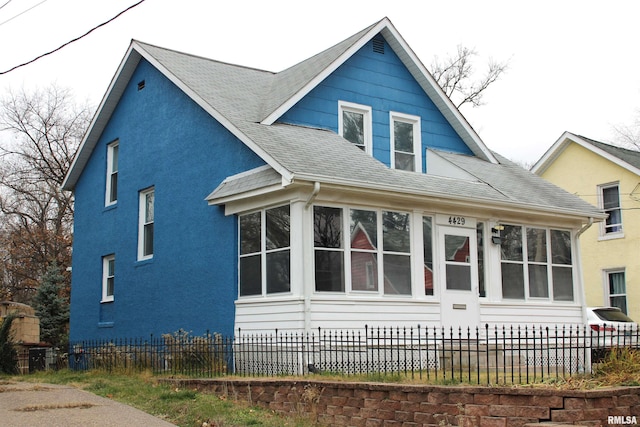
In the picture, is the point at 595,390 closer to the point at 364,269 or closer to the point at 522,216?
the point at 364,269

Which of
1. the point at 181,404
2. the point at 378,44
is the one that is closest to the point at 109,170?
the point at 378,44

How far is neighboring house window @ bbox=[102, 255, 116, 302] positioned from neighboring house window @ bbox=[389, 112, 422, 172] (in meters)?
8.10

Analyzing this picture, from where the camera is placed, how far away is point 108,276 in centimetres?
2081

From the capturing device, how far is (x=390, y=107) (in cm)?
1823

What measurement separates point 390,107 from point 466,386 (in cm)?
1024

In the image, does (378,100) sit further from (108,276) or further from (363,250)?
(108,276)

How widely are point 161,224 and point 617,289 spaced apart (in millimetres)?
15969

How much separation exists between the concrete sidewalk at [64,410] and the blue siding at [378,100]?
733cm

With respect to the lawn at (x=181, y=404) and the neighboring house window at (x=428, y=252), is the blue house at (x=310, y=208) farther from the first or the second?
the lawn at (x=181, y=404)

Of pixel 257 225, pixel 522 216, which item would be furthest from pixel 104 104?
pixel 522 216

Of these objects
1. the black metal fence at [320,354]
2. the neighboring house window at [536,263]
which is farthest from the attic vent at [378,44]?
the black metal fence at [320,354]

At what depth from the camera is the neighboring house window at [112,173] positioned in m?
21.1

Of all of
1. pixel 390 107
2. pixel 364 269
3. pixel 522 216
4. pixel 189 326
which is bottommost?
pixel 189 326

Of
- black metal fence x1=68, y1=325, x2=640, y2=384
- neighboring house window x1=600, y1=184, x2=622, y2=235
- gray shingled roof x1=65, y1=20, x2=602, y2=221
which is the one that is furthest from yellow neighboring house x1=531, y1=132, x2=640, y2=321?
black metal fence x1=68, y1=325, x2=640, y2=384
